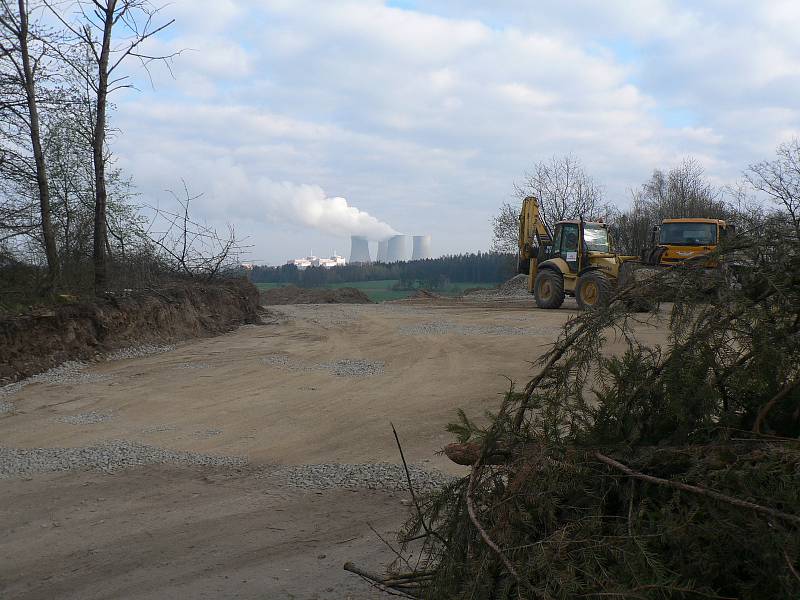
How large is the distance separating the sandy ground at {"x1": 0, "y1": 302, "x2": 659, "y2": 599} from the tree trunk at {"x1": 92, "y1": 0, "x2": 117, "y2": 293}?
241 cm

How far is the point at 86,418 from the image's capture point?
30.0 ft

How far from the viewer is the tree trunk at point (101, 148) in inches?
573

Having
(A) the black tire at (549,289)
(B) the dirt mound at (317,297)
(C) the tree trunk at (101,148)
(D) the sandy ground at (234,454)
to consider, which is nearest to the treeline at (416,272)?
(B) the dirt mound at (317,297)

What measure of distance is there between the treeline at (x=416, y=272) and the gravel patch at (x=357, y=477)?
36630 mm

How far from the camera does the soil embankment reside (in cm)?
1191

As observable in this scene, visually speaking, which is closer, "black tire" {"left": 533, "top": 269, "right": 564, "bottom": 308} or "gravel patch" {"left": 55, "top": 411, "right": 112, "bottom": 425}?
"gravel patch" {"left": 55, "top": 411, "right": 112, "bottom": 425}

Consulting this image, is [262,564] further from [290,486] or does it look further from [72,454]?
[72,454]

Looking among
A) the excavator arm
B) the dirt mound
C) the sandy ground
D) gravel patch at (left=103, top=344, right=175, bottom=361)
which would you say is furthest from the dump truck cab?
the dirt mound

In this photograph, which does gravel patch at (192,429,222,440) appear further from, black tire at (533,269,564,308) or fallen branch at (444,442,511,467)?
black tire at (533,269,564,308)

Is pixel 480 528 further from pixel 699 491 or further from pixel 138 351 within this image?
pixel 138 351

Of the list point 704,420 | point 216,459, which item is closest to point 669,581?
point 704,420

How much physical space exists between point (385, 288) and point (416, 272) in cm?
776

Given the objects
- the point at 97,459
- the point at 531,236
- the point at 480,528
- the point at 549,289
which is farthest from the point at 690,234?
the point at 480,528

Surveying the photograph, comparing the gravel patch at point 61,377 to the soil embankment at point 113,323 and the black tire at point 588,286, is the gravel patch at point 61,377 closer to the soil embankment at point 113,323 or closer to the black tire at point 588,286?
the soil embankment at point 113,323
